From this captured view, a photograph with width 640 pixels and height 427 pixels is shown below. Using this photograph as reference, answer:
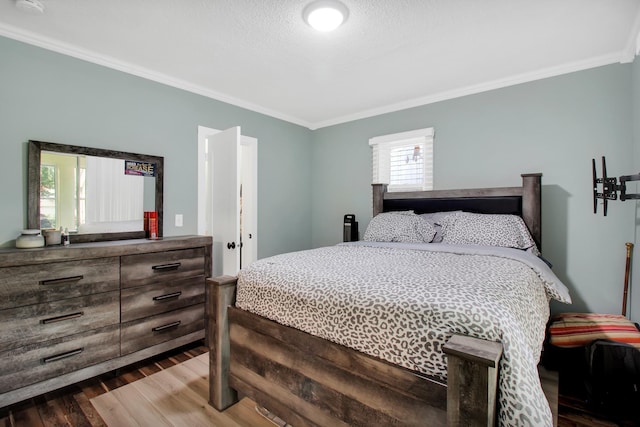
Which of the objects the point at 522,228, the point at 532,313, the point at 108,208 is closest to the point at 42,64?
the point at 108,208

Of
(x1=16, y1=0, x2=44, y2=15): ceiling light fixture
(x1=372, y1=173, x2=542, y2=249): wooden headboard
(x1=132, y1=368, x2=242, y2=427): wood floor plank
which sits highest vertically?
(x1=16, y1=0, x2=44, y2=15): ceiling light fixture

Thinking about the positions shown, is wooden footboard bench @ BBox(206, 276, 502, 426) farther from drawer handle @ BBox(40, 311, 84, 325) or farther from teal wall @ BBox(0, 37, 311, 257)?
teal wall @ BBox(0, 37, 311, 257)

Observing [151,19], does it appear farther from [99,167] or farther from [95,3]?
[99,167]

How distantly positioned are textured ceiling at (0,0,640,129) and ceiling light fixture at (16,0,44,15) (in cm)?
4

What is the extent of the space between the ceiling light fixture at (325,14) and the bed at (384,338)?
4.90 ft

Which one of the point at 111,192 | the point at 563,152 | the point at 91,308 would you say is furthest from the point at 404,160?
the point at 91,308

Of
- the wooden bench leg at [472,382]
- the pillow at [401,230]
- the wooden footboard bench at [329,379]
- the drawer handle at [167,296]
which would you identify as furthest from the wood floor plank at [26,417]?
the pillow at [401,230]

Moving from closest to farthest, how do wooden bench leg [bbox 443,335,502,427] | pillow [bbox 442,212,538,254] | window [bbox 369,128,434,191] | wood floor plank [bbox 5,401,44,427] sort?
wooden bench leg [bbox 443,335,502,427] < wood floor plank [bbox 5,401,44,427] < pillow [bbox 442,212,538,254] < window [bbox 369,128,434,191]

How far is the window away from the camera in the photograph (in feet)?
11.0

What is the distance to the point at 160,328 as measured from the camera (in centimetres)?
235

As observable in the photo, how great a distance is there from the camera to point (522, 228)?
98.6 inches

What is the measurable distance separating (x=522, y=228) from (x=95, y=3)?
133 inches

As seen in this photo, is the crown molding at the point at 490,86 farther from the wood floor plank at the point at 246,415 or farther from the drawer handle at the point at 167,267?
the wood floor plank at the point at 246,415

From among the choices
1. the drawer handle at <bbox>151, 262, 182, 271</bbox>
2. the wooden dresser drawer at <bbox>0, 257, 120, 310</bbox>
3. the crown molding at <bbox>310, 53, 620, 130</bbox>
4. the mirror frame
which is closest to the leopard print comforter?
the drawer handle at <bbox>151, 262, 182, 271</bbox>
